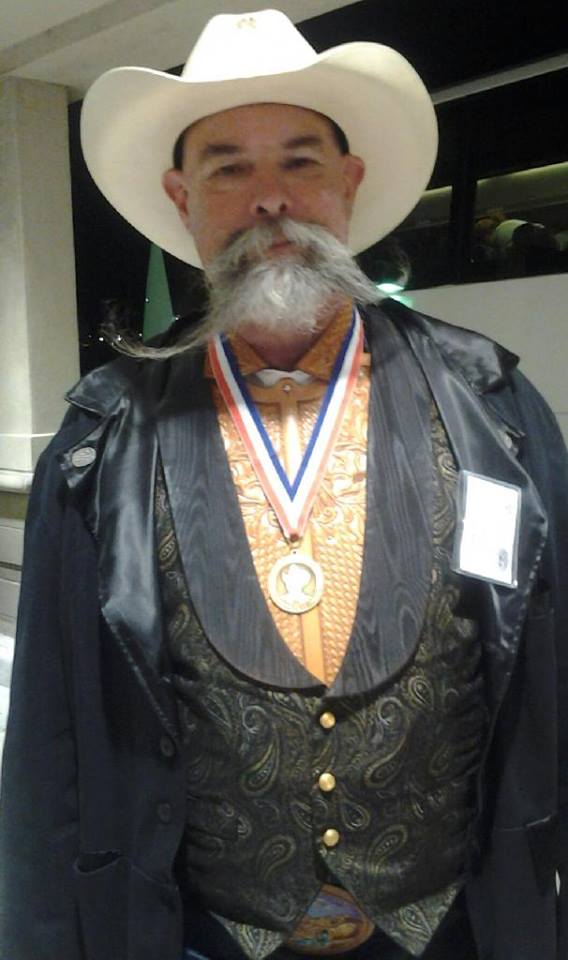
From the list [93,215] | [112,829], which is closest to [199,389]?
[112,829]

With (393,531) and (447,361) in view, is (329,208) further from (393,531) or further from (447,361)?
(393,531)

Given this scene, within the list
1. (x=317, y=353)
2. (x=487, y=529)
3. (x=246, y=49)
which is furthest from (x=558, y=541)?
(x=246, y=49)

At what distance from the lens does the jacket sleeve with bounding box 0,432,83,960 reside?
0.95m

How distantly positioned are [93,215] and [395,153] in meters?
2.13

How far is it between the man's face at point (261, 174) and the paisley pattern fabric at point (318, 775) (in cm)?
38

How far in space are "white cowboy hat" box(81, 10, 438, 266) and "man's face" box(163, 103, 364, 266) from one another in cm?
2

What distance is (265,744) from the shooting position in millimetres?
832

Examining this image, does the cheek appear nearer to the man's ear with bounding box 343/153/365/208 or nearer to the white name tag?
the man's ear with bounding box 343/153/365/208

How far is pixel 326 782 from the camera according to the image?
82 cm

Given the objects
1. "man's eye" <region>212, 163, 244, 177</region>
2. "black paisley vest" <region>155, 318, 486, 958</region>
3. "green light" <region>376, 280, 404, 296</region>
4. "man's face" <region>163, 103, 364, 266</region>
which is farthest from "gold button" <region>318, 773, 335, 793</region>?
"green light" <region>376, 280, 404, 296</region>

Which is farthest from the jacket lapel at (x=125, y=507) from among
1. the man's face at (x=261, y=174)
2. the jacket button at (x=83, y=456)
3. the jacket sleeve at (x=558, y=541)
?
the jacket sleeve at (x=558, y=541)

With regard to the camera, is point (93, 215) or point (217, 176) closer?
point (217, 176)

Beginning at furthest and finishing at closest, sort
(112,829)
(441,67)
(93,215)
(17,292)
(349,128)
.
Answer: (93,215) → (17,292) → (441,67) → (349,128) → (112,829)

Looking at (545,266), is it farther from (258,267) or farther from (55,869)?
(55,869)
